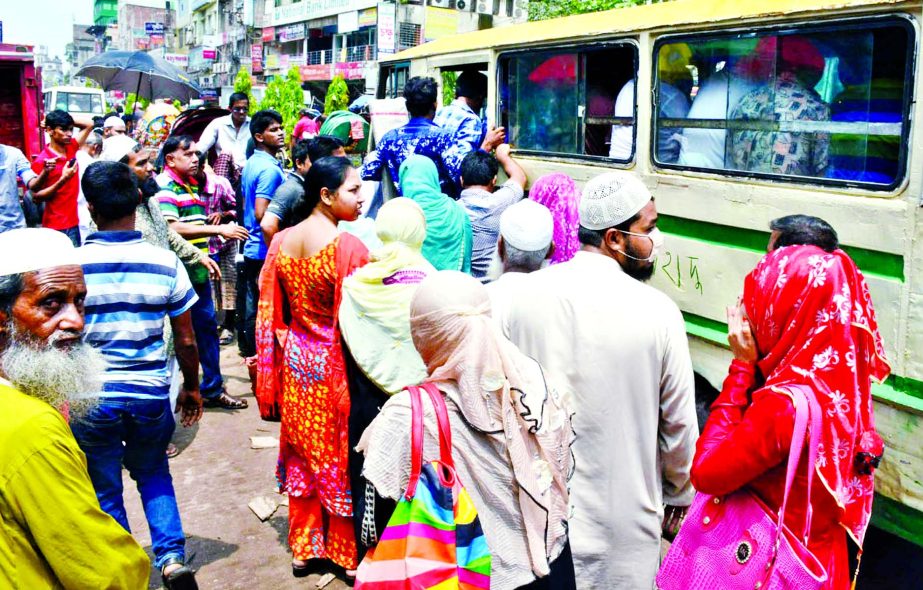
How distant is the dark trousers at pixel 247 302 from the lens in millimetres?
6219

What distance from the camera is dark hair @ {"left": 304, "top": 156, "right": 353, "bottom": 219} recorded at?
3.78 m

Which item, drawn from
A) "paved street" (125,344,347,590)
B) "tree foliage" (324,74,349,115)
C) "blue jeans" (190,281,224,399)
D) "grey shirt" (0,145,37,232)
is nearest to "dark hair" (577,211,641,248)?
"paved street" (125,344,347,590)

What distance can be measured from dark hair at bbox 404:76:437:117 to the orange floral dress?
1.98m

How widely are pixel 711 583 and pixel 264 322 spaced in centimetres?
250

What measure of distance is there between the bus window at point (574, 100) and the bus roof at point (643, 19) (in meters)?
0.10

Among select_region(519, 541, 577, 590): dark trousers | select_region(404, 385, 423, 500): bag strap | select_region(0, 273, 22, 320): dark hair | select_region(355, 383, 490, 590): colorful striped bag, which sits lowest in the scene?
select_region(519, 541, 577, 590): dark trousers

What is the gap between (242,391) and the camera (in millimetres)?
6594

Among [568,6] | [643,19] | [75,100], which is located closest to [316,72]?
[75,100]

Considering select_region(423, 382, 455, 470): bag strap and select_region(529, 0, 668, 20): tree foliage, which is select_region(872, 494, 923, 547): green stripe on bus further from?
select_region(529, 0, 668, 20): tree foliage

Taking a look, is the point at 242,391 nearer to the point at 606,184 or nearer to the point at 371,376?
the point at 371,376

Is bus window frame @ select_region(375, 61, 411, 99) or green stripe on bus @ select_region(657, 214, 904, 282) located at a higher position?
bus window frame @ select_region(375, 61, 411, 99)

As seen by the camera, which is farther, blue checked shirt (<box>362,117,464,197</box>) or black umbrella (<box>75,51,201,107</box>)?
black umbrella (<box>75,51,201,107</box>)

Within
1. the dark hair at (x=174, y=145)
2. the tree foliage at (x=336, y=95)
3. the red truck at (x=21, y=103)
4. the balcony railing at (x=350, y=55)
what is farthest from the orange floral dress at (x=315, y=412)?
the balcony railing at (x=350, y=55)

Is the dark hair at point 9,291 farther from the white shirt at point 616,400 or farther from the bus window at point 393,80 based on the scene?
the bus window at point 393,80
